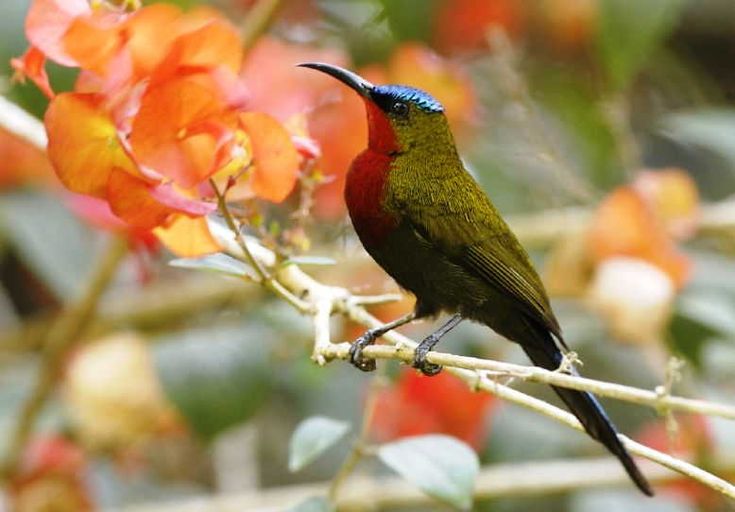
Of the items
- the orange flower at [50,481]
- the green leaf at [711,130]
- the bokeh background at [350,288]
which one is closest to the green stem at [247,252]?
the bokeh background at [350,288]

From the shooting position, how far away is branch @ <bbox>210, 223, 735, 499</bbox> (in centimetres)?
80

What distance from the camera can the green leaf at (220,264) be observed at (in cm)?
101

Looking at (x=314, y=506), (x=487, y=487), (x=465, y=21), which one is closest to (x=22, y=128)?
(x=314, y=506)

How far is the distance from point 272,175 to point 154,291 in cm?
109

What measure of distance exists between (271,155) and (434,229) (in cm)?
25

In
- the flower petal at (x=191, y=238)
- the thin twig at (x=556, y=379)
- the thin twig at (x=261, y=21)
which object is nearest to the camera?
the thin twig at (x=556, y=379)

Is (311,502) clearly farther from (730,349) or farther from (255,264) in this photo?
(730,349)

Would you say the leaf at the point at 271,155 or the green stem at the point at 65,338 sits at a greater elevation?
the leaf at the point at 271,155

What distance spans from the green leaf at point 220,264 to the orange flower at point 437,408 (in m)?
0.62

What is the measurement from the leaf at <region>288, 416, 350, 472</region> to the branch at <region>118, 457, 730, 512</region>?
311 millimetres

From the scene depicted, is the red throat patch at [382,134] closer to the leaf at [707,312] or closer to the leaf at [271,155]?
the leaf at [271,155]

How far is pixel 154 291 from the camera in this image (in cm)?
205

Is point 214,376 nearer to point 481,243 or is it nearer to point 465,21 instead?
point 481,243

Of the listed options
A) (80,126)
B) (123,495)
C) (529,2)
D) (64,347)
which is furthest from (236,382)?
(529,2)
